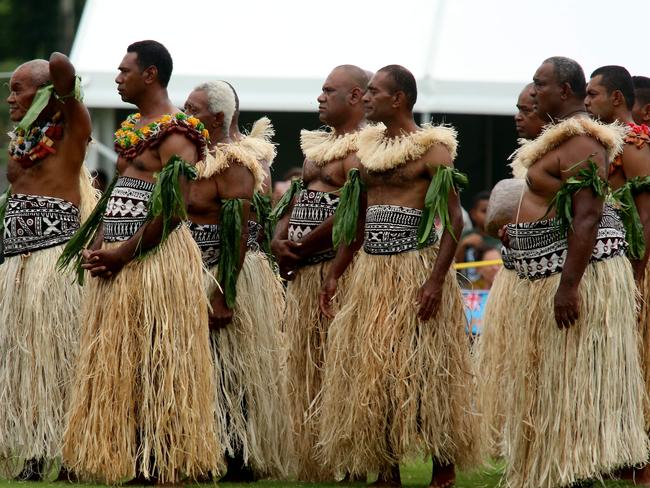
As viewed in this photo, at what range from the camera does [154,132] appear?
6.76 m

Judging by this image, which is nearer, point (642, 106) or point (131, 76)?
point (131, 76)

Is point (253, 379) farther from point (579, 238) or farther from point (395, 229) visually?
point (579, 238)

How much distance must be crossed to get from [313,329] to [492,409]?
1.25 m

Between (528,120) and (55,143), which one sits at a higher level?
(528,120)

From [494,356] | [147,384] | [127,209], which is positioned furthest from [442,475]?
[127,209]

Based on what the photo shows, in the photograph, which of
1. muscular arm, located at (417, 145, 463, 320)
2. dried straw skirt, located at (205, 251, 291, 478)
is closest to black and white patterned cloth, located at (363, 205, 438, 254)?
muscular arm, located at (417, 145, 463, 320)

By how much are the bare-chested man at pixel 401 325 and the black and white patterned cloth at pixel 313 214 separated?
0.48m

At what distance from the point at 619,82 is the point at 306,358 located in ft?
7.68

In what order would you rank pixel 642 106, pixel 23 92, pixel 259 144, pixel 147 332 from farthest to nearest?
pixel 642 106
pixel 259 144
pixel 23 92
pixel 147 332

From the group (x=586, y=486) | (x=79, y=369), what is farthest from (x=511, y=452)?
(x=79, y=369)

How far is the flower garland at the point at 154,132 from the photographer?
6.75 meters

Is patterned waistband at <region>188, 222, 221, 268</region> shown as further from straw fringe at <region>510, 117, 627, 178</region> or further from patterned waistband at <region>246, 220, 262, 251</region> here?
straw fringe at <region>510, 117, 627, 178</region>

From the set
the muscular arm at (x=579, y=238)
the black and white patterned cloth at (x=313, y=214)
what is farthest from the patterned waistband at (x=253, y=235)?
the muscular arm at (x=579, y=238)

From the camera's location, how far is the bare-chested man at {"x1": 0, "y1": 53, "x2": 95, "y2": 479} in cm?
731
